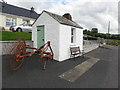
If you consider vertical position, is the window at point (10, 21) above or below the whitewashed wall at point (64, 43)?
above

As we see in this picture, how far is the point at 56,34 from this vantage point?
6.43 metres

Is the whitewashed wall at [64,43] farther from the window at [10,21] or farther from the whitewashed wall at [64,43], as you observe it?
the window at [10,21]

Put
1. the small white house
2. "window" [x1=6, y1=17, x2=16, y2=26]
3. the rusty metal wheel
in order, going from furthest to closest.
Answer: "window" [x1=6, y1=17, x2=16, y2=26] < the small white house < the rusty metal wheel

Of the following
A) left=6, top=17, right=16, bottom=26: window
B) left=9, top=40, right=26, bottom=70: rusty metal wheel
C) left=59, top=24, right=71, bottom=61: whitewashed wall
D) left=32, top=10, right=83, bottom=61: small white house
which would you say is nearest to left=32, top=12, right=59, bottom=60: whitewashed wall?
left=32, top=10, right=83, bottom=61: small white house

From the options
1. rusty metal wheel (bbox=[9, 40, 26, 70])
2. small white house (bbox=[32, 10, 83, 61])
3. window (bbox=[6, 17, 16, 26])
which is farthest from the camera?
window (bbox=[6, 17, 16, 26])

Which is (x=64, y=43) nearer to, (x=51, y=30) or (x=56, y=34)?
(x=56, y=34)

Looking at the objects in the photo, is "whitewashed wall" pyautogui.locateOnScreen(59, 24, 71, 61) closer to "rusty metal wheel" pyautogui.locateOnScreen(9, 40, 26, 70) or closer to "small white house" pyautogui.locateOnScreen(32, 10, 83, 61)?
"small white house" pyautogui.locateOnScreen(32, 10, 83, 61)

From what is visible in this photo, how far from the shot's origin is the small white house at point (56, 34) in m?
6.37

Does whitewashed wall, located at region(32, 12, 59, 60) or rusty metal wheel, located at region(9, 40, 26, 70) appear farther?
whitewashed wall, located at region(32, 12, 59, 60)

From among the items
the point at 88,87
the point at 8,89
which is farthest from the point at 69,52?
the point at 8,89

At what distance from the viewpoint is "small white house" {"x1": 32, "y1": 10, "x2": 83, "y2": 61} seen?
20.9 ft

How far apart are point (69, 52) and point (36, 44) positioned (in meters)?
3.34

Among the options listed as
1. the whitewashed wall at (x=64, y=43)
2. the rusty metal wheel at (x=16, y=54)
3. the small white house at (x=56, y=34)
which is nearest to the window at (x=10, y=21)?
the small white house at (x=56, y=34)

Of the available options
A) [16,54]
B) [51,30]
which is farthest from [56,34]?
[16,54]
